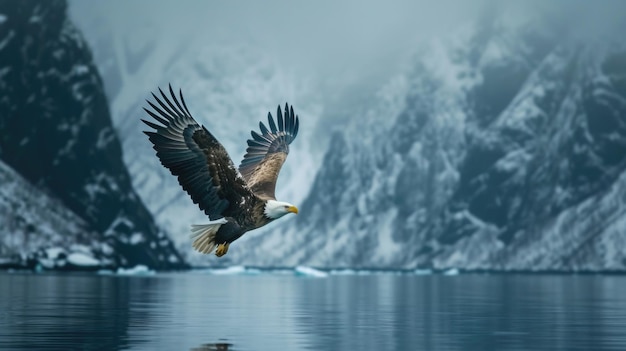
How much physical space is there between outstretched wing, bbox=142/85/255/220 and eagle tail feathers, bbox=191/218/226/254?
381 millimetres

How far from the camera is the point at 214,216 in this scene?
31281 mm

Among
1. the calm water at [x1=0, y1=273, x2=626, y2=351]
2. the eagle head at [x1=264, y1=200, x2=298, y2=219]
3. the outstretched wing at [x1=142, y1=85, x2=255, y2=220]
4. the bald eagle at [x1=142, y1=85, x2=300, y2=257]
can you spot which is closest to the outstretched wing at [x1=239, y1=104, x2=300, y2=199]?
the bald eagle at [x1=142, y1=85, x2=300, y2=257]

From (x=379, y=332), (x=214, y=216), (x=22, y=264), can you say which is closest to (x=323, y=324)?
(x=379, y=332)

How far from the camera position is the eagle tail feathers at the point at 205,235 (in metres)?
30.9

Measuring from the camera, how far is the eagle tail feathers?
101 ft

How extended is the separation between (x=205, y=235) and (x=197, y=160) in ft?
7.59

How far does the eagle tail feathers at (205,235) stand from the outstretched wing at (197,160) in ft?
1.25

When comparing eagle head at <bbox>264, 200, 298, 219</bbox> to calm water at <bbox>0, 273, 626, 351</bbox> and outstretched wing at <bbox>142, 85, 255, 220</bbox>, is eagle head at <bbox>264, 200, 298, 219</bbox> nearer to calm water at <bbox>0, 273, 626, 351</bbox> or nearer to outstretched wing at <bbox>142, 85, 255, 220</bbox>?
outstretched wing at <bbox>142, 85, 255, 220</bbox>

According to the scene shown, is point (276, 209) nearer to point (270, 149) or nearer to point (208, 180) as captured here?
point (208, 180)

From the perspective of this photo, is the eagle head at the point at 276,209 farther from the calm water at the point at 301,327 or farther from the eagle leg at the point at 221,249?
the calm water at the point at 301,327

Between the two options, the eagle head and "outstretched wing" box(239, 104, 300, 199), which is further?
"outstretched wing" box(239, 104, 300, 199)

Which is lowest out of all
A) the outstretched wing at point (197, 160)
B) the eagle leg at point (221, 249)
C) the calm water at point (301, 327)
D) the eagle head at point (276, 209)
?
the calm water at point (301, 327)

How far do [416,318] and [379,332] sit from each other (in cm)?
1054

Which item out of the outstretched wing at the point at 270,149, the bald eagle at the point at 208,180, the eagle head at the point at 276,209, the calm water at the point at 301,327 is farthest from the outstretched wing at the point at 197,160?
the calm water at the point at 301,327
